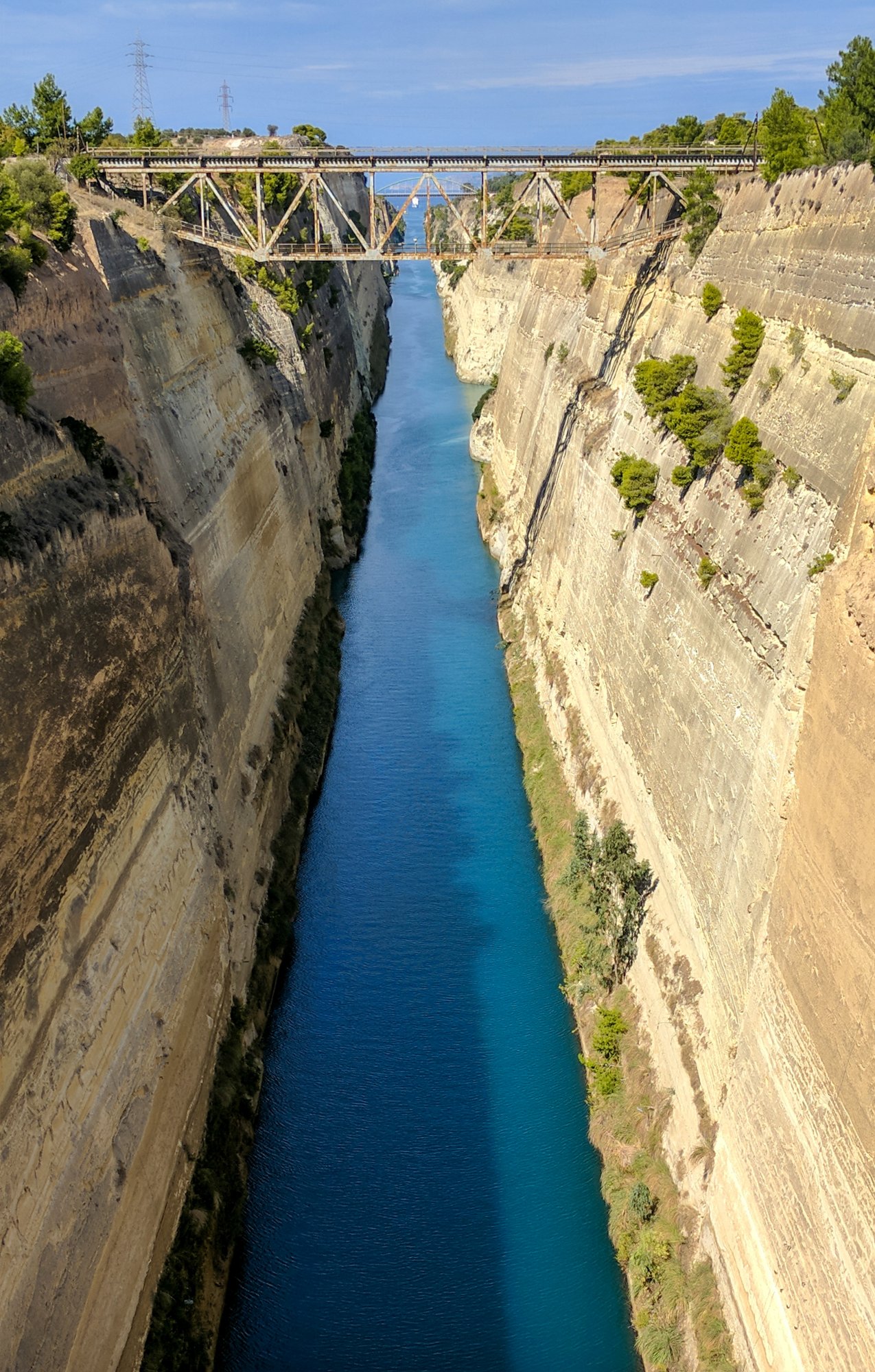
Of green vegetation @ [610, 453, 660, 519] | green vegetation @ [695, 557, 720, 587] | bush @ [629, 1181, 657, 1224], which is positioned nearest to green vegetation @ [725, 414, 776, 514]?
green vegetation @ [695, 557, 720, 587]

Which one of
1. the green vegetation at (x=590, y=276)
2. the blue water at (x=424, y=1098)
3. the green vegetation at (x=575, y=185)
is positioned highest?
the green vegetation at (x=575, y=185)

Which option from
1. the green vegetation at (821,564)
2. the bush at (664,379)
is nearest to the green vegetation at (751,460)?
the green vegetation at (821,564)

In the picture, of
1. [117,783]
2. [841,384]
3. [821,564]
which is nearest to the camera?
[821,564]

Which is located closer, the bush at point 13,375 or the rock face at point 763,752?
the rock face at point 763,752

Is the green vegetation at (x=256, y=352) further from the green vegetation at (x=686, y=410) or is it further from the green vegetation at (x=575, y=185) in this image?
the green vegetation at (x=575, y=185)

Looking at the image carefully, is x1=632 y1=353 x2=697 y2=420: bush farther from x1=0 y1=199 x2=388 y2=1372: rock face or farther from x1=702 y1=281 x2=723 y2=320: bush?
x1=0 y1=199 x2=388 y2=1372: rock face

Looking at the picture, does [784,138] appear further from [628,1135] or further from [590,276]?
[628,1135]

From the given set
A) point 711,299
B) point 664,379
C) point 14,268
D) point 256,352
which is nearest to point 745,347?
point 711,299
